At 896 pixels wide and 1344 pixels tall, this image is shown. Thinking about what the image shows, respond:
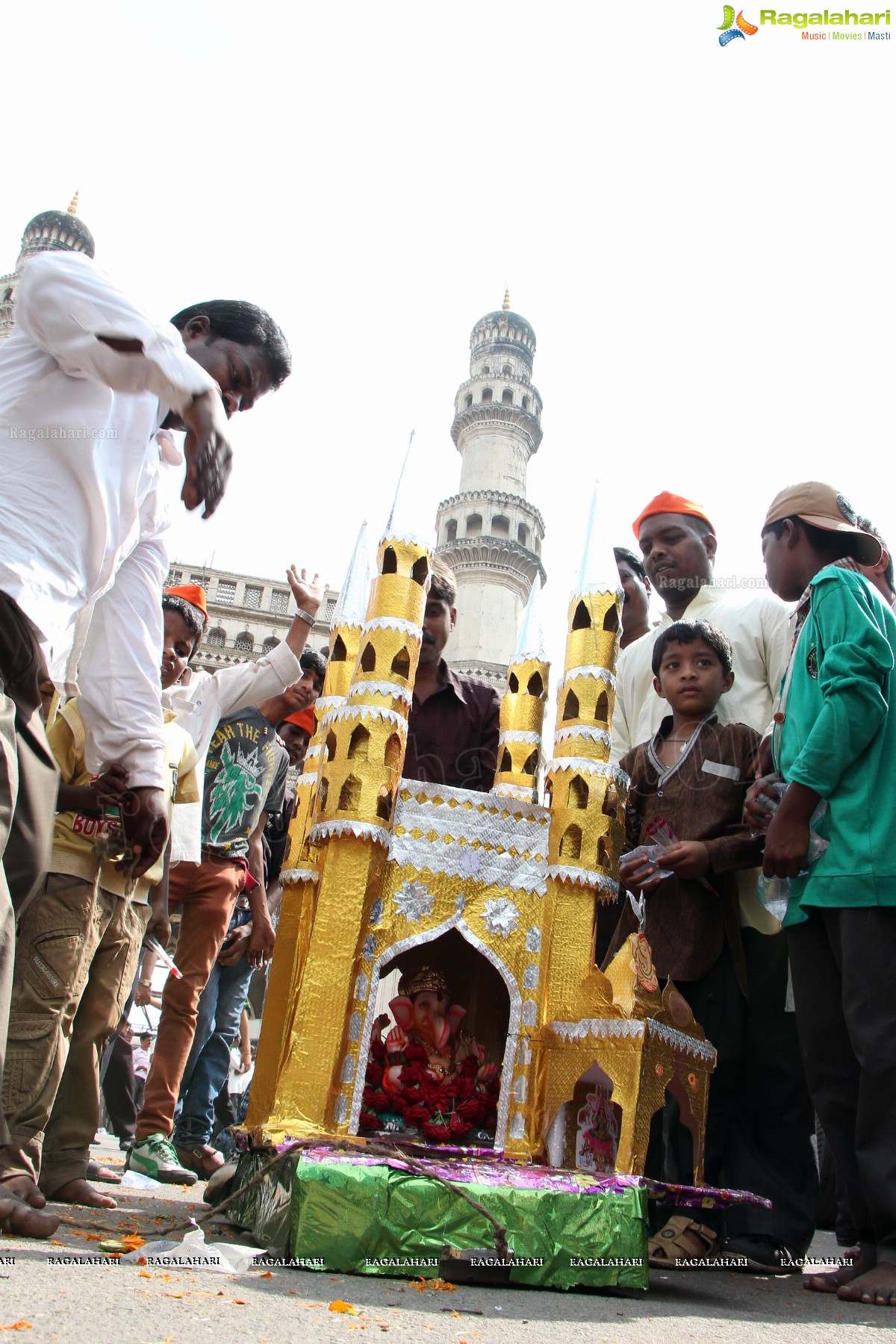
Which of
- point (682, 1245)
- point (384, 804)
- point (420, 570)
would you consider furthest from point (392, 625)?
point (682, 1245)

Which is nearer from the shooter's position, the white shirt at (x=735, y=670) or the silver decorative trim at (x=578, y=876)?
the silver decorative trim at (x=578, y=876)

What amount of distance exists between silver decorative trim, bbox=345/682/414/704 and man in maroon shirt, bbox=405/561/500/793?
940 mm

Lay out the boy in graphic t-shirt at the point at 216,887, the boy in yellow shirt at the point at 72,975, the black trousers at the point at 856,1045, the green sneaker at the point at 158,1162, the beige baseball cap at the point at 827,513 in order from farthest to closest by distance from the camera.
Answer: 1. the boy in graphic t-shirt at the point at 216,887
2. the green sneaker at the point at 158,1162
3. the beige baseball cap at the point at 827,513
4. the boy in yellow shirt at the point at 72,975
5. the black trousers at the point at 856,1045

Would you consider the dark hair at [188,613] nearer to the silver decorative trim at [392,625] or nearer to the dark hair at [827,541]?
the silver decorative trim at [392,625]

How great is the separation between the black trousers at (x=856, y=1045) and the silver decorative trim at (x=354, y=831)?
1324mm

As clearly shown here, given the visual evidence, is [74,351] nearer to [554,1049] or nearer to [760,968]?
[554,1049]

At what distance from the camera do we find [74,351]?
2.04m

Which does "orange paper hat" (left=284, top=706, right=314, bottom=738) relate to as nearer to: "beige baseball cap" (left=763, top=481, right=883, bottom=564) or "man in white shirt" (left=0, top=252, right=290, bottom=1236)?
"beige baseball cap" (left=763, top=481, right=883, bottom=564)

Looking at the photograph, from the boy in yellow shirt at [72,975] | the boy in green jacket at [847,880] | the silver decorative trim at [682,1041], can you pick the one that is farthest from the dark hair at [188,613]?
the silver decorative trim at [682,1041]

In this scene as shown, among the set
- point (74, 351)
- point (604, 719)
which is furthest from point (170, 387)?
point (604, 719)

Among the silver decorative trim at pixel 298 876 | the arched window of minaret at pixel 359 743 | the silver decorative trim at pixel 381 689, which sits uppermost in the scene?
the silver decorative trim at pixel 381 689

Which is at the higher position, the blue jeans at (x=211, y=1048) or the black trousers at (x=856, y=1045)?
the black trousers at (x=856, y=1045)

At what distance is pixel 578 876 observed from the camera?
130 inches

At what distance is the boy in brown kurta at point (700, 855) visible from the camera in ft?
11.4
